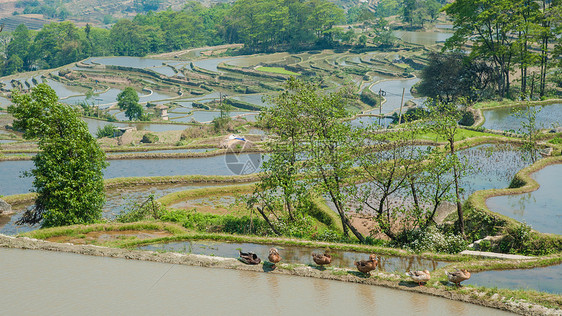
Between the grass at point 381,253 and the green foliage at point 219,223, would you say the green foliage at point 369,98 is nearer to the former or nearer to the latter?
the green foliage at point 219,223

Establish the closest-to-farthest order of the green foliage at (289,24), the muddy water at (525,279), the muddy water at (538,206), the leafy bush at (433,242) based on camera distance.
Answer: the muddy water at (525,279), the leafy bush at (433,242), the muddy water at (538,206), the green foliage at (289,24)

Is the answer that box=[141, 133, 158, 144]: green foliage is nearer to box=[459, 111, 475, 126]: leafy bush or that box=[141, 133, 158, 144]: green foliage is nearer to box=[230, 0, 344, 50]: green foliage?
box=[459, 111, 475, 126]: leafy bush

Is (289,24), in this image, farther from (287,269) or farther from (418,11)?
(287,269)

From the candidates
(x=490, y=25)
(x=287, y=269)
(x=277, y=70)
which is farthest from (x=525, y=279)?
(x=277, y=70)

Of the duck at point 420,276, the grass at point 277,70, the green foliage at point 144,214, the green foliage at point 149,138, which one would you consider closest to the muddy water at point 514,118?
the green foliage at point 149,138

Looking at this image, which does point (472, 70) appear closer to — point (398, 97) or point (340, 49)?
point (398, 97)

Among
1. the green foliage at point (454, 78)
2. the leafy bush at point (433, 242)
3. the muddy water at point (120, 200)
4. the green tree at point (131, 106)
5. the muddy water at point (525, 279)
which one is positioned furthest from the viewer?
the green tree at point (131, 106)

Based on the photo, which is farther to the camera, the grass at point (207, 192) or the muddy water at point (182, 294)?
the grass at point (207, 192)
